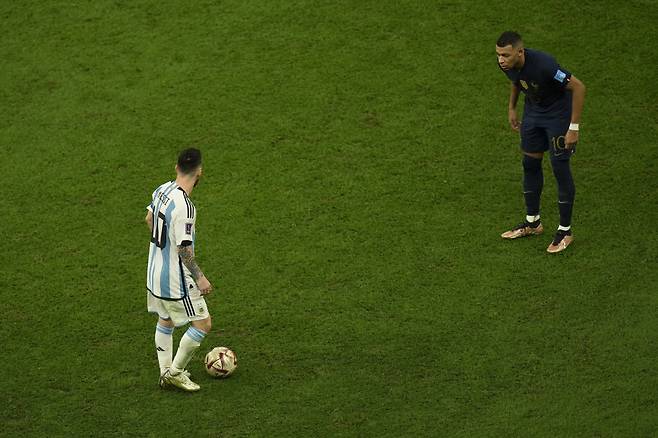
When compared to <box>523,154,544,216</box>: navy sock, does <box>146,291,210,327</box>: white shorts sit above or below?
below

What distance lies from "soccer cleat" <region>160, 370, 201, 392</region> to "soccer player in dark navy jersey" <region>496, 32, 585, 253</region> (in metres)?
3.27

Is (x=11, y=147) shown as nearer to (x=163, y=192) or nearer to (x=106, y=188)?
(x=106, y=188)

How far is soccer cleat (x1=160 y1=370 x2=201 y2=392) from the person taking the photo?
7.12 m

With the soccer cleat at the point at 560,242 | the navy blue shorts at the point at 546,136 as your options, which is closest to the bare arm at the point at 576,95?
the navy blue shorts at the point at 546,136

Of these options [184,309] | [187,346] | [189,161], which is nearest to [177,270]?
[184,309]

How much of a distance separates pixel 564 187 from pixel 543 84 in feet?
3.10

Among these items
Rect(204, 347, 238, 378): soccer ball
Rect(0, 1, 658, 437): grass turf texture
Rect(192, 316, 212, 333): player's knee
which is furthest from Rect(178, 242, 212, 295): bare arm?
Rect(0, 1, 658, 437): grass turf texture

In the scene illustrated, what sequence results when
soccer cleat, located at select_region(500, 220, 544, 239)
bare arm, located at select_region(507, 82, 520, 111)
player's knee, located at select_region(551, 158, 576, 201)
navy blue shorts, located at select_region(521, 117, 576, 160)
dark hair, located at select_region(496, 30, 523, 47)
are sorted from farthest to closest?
soccer cleat, located at select_region(500, 220, 544, 239)
bare arm, located at select_region(507, 82, 520, 111)
player's knee, located at select_region(551, 158, 576, 201)
navy blue shorts, located at select_region(521, 117, 576, 160)
dark hair, located at select_region(496, 30, 523, 47)

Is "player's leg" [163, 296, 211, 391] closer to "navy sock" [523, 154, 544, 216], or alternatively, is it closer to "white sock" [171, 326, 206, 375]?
"white sock" [171, 326, 206, 375]

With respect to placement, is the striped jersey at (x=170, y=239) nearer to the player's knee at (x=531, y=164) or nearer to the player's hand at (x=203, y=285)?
the player's hand at (x=203, y=285)

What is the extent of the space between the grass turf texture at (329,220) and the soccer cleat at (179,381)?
0.06 meters

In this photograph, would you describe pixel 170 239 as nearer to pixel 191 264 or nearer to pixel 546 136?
pixel 191 264

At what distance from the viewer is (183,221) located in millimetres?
6652

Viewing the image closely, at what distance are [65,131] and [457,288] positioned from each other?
4.84 meters
